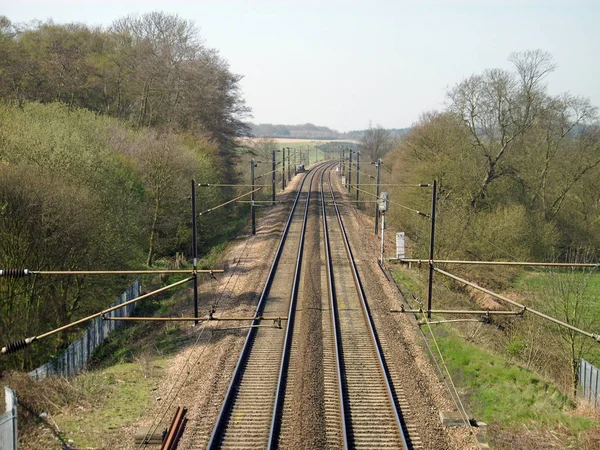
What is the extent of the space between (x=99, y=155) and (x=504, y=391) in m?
17.4

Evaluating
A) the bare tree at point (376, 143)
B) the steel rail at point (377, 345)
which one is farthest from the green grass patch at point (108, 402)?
the bare tree at point (376, 143)

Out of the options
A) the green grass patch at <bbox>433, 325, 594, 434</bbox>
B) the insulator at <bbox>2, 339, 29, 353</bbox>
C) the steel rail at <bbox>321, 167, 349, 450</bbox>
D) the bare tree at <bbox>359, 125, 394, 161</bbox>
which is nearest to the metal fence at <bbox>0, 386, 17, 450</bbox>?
the insulator at <bbox>2, 339, 29, 353</bbox>

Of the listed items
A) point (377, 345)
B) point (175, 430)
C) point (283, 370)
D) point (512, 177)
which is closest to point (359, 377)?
point (283, 370)

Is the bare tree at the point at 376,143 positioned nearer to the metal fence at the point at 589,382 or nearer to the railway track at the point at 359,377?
the railway track at the point at 359,377

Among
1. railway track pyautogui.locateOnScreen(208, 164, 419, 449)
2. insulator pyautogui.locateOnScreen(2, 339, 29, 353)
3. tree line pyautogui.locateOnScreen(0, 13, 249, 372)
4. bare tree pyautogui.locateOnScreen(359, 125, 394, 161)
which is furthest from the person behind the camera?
bare tree pyautogui.locateOnScreen(359, 125, 394, 161)

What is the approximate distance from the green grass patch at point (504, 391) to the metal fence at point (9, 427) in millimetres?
9765

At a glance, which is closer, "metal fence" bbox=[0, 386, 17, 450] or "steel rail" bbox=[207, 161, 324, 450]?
"metal fence" bbox=[0, 386, 17, 450]

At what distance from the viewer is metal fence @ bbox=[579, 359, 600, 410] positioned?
14.8 metres

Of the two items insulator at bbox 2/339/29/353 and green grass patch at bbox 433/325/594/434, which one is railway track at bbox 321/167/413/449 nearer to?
green grass patch at bbox 433/325/594/434

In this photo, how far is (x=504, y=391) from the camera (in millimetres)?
14086

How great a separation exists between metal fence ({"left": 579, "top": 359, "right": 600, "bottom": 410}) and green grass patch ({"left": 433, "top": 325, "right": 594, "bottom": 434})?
4.08 feet

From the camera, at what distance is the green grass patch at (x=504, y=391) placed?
1268 centimetres

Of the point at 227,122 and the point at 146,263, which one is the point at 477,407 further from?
the point at 227,122

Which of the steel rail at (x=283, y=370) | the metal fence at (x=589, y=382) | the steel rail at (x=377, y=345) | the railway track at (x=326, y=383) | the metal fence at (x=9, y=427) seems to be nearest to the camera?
the metal fence at (x=9, y=427)
